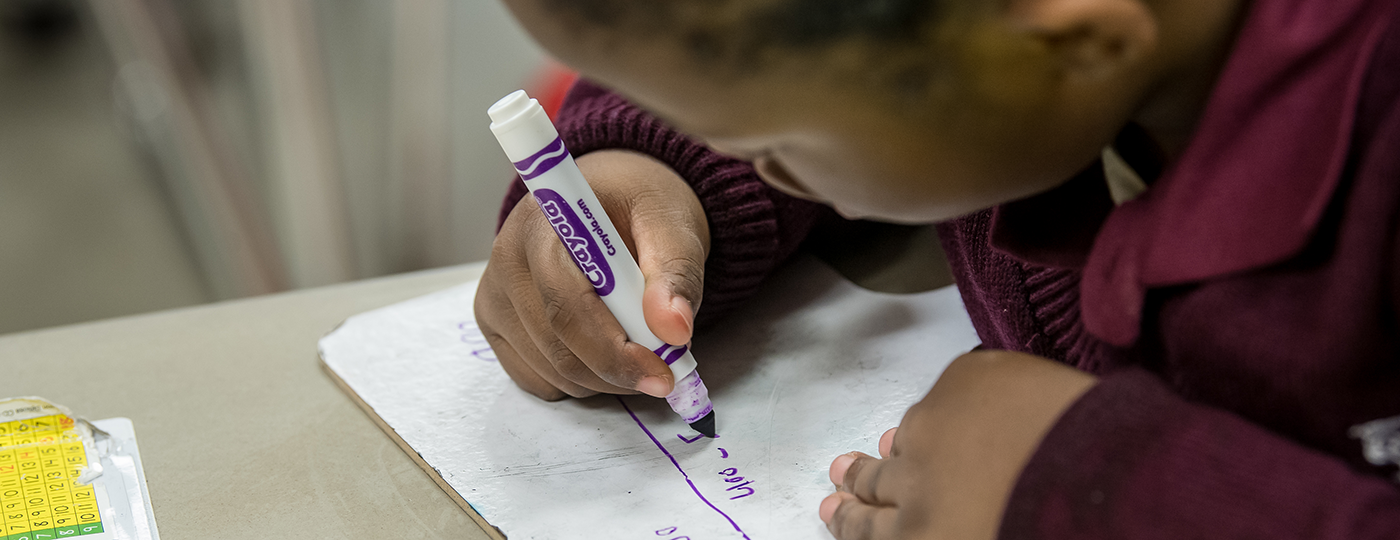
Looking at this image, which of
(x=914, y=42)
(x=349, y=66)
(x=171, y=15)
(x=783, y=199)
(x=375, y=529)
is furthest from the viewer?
(x=349, y=66)

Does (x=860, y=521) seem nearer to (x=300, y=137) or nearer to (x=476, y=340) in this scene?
(x=476, y=340)

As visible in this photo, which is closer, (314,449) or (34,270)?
(314,449)

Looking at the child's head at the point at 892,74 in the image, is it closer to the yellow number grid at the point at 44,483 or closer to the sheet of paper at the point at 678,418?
the sheet of paper at the point at 678,418

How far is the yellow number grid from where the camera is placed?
38cm

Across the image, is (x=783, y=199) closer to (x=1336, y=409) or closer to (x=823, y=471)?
(x=823, y=471)

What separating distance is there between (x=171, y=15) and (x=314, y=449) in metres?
0.80

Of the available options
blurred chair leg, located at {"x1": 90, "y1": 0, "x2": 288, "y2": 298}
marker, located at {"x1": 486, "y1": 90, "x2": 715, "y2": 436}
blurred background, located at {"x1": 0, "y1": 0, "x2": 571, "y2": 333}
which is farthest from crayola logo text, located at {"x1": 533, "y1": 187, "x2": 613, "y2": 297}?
blurred chair leg, located at {"x1": 90, "y1": 0, "x2": 288, "y2": 298}

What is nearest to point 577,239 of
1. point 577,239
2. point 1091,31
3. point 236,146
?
point 577,239

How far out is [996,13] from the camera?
0.24m

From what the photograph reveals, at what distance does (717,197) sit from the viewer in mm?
498

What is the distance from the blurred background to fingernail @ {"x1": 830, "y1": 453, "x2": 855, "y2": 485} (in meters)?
0.69

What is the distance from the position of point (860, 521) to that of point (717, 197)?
20 cm

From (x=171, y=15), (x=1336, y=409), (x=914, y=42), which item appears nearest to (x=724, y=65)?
(x=914, y=42)

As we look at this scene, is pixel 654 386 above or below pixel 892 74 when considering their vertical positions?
below
